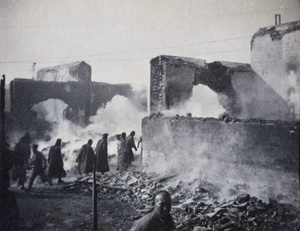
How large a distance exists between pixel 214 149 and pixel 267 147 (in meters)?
1.69

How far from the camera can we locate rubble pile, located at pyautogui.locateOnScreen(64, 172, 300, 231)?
5.61m

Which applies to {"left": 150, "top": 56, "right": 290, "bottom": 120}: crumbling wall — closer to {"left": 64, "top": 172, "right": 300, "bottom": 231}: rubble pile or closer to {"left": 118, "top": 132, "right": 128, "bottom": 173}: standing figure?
{"left": 118, "top": 132, "right": 128, "bottom": 173}: standing figure

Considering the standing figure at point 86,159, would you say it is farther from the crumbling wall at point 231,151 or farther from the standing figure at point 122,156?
the crumbling wall at point 231,151

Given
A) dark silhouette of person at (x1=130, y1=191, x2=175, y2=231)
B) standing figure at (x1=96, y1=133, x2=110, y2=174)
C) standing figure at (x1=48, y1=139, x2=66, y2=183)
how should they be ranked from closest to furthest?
dark silhouette of person at (x1=130, y1=191, x2=175, y2=231)
standing figure at (x1=48, y1=139, x2=66, y2=183)
standing figure at (x1=96, y1=133, x2=110, y2=174)

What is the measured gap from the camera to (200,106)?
56.1 ft

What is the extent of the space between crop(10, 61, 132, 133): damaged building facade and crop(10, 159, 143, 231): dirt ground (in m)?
9.74

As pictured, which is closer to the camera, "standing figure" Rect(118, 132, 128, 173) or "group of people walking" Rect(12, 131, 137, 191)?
"group of people walking" Rect(12, 131, 137, 191)

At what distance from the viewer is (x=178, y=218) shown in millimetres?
6305

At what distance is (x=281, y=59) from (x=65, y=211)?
1406cm

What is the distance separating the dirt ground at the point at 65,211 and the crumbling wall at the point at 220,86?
5.04 metres

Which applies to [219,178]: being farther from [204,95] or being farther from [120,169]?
[204,95]

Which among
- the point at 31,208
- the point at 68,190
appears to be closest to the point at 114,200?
the point at 68,190

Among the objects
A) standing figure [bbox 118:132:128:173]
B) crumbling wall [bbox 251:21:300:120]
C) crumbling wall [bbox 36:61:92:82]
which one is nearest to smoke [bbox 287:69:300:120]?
crumbling wall [bbox 251:21:300:120]

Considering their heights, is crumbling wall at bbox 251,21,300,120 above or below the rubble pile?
above
